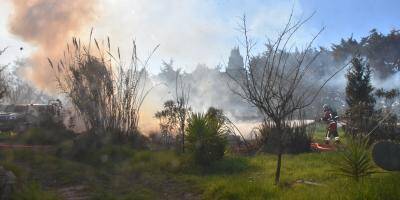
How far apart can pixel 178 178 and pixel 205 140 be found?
1.48 metres

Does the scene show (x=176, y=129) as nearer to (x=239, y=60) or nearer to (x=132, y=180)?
(x=132, y=180)

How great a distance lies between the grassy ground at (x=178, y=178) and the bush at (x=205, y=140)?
25 centimetres

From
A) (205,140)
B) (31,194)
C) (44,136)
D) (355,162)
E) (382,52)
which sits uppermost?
(382,52)

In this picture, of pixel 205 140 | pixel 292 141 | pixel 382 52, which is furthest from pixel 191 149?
pixel 382 52

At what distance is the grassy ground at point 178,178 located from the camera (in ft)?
20.8

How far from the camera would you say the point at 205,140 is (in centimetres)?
1059

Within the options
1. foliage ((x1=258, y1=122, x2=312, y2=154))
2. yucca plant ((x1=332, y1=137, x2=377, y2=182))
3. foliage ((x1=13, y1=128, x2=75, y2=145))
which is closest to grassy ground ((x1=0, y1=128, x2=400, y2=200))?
yucca plant ((x1=332, y1=137, x2=377, y2=182))

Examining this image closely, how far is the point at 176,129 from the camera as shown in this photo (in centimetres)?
1611

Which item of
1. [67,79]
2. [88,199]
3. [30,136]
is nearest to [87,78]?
[67,79]

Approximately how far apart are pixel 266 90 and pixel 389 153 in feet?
7.27

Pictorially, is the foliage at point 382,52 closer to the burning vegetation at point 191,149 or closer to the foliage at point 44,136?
the burning vegetation at point 191,149

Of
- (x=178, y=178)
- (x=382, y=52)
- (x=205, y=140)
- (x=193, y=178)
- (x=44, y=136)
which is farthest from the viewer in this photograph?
(x=382, y=52)

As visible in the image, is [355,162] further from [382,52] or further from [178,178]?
[382,52]

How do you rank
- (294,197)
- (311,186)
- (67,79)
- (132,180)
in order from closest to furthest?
(294,197), (311,186), (132,180), (67,79)
